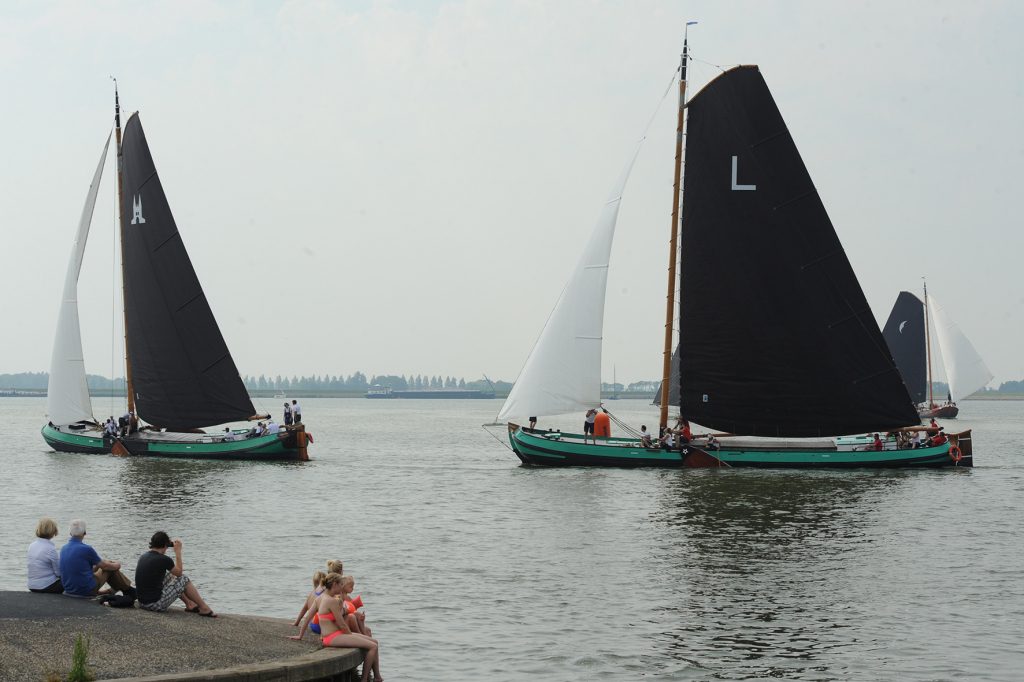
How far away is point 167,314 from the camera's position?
60.9m

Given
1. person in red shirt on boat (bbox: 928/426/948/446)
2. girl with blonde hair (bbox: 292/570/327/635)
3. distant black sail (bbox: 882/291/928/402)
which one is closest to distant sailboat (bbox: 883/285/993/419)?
distant black sail (bbox: 882/291/928/402)

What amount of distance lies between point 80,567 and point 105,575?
49cm

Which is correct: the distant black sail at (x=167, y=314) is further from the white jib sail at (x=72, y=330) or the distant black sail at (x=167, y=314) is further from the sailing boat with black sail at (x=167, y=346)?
the white jib sail at (x=72, y=330)

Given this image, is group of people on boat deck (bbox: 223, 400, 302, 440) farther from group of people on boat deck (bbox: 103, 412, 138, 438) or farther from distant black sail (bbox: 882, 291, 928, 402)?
distant black sail (bbox: 882, 291, 928, 402)

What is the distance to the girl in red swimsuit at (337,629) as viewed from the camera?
16.3 meters

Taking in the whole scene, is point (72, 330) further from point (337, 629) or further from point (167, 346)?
point (337, 629)

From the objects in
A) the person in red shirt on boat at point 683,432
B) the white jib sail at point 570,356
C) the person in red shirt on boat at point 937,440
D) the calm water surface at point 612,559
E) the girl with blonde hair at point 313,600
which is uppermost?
the white jib sail at point 570,356

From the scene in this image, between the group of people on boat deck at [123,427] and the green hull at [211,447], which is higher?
the group of people on boat deck at [123,427]

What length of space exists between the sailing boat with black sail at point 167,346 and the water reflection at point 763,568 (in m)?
23.2

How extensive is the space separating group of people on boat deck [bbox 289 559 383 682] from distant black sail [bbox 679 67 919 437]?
38.8 metres

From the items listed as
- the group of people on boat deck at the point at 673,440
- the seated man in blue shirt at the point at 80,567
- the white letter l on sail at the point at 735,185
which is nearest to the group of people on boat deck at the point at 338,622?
the seated man in blue shirt at the point at 80,567

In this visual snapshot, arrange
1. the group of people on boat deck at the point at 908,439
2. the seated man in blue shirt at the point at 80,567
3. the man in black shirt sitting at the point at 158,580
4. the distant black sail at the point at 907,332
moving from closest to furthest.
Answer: the man in black shirt sitting at the point at 158,580 < the seated man in blue shirt at the point at 80,567 < the group of people on boat deck at the point at 908,439 < the distant black sail at the point at 907,332

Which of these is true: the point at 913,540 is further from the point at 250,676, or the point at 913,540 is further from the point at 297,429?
the point at 297,429

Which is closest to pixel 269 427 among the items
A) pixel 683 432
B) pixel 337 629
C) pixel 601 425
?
pixel 601 425
